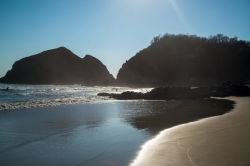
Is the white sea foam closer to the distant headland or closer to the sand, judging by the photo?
the sand

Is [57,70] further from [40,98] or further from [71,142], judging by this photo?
[71,142]

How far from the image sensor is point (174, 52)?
139875mm

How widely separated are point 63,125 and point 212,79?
117 meters

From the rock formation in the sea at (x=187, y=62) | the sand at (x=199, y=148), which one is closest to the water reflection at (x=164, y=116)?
the sand at (x=199, y=148)

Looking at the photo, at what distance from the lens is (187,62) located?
441 ft

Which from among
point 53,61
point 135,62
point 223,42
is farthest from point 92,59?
point 223,42

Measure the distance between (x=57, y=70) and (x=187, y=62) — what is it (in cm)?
8502

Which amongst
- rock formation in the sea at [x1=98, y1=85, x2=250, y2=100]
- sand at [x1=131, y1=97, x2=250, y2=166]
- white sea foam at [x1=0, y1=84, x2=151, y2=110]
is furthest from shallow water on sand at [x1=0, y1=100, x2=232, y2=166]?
rock formation in the sea at [x1=98, y1=85, x2=250, y2=100]

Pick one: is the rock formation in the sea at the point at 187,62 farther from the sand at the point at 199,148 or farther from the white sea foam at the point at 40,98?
the sand at the point at 199,148

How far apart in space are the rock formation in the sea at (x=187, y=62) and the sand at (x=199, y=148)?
111701 mm

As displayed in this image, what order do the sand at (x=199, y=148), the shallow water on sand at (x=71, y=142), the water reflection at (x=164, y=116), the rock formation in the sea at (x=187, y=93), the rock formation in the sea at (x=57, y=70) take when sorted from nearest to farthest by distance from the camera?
the sand at (x=199, y=148), the shallow water on sand at (x=71, y=142), the water reflection at (x=164, y=116), the rock formation in the sea at (x=187, y=93), the rock formation in the sea at (x=57, y=70)

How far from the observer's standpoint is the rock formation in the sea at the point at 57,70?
593 feet

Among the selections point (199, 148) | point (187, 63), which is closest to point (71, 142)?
point (199, 148)

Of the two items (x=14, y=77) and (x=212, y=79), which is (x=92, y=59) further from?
(x=212, y=79)
